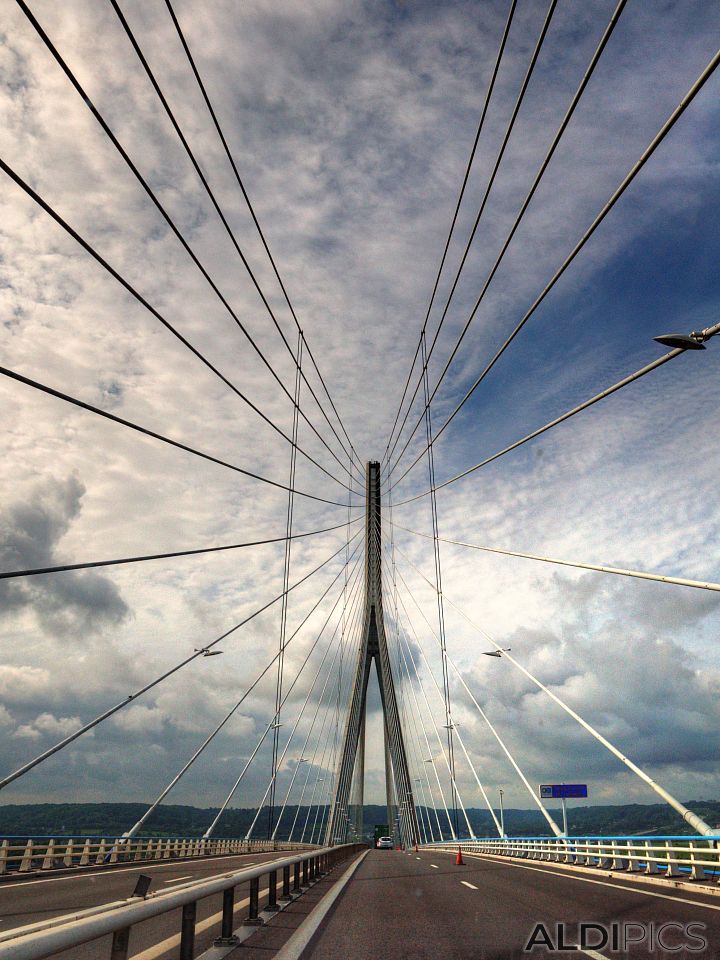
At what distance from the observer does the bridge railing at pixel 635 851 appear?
18.6m

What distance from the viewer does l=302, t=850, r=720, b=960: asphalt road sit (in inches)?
312

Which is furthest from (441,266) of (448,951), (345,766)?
(345,766)

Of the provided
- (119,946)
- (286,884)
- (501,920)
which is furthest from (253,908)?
(119,946)

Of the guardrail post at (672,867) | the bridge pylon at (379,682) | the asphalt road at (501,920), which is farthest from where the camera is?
the bridge pylon at (379,682)

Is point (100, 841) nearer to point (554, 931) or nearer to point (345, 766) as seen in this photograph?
point (554, 931)

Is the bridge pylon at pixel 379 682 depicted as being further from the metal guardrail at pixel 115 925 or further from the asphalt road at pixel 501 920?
the metal guardrail at pixel 115 925

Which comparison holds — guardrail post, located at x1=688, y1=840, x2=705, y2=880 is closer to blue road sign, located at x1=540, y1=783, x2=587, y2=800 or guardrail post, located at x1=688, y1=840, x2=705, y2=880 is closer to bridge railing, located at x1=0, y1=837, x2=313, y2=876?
bridge railing, located at x1=0, y1=837, x2=313, y2=876

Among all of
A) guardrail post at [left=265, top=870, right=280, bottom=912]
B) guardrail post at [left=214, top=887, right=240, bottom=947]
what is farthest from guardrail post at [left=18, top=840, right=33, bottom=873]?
guardrail post at [left=214, top=887, right=240, bottom=947]

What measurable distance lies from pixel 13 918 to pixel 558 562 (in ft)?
41.2

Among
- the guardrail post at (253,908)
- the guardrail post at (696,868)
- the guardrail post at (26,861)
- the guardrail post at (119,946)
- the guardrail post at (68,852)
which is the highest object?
the guardrail post at (68,852)

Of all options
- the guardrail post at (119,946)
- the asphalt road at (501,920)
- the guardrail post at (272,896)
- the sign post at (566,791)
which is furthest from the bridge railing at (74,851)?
the sign post at (566,791)

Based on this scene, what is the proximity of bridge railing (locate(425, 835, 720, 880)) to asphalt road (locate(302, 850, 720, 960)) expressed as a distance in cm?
256

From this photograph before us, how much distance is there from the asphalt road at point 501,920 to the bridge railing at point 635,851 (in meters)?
2.56

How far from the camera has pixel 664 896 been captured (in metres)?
14.1
